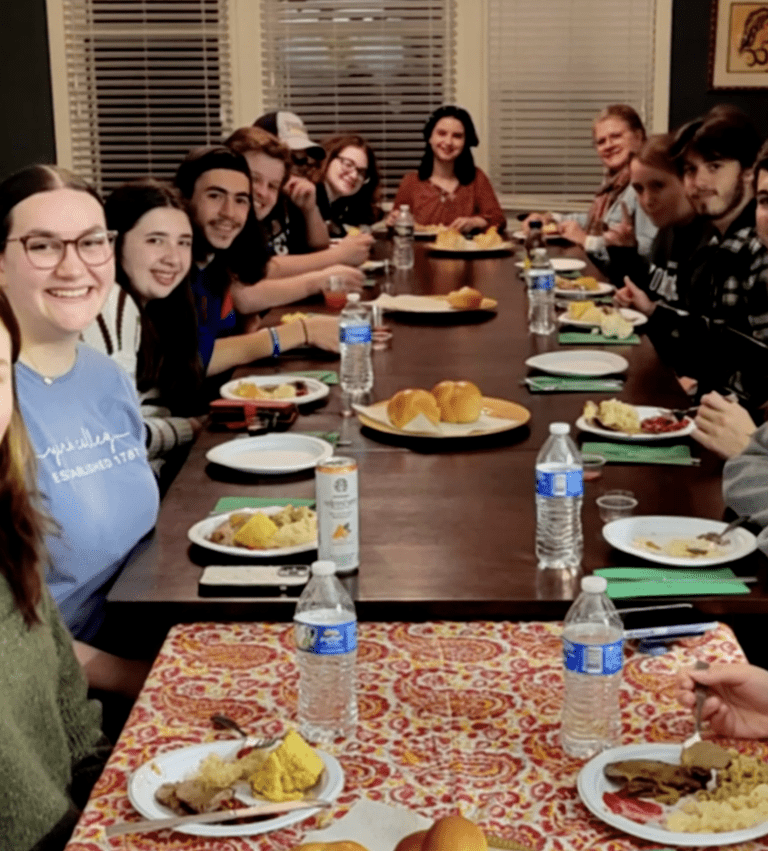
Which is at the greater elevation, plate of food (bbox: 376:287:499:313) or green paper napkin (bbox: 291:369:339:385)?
plate of food (bbox: 376:287:499:313)

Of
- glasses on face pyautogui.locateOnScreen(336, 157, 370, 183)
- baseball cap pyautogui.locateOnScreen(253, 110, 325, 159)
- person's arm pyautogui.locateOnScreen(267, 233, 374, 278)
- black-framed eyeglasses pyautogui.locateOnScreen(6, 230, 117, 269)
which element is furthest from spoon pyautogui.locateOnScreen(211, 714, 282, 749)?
glasses on face pyautogui.locateOnScreen(336, 157, 370, 183)

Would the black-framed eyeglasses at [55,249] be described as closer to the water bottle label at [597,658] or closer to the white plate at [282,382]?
the white plate at [282,382]

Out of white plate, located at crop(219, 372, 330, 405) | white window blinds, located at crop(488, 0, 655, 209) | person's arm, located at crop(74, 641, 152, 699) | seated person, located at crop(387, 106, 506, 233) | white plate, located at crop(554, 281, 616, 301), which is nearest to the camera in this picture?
person's arm, located at crop(74, 641, 152, 699)

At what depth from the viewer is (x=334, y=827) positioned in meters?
1.22

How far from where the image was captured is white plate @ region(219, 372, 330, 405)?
2835mm

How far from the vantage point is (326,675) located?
4.78 feet

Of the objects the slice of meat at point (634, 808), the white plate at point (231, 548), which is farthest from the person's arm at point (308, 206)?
the slice of meat at point (634, 808)

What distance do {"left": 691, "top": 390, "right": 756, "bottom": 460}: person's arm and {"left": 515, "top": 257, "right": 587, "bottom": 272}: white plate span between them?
7.91ft

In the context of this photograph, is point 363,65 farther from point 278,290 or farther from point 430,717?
point 430,717

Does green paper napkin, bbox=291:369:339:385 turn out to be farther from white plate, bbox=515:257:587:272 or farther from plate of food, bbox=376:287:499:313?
white plate, bbox=515:257:587:272

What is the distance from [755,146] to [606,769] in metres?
3.09

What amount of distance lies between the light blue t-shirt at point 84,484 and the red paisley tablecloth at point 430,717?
0.36 m

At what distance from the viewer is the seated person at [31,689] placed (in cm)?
142

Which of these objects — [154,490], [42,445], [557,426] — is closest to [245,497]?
[154,490]
